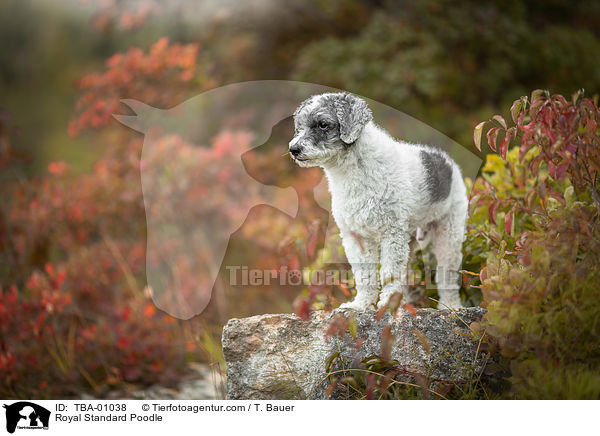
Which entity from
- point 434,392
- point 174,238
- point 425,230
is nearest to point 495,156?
point 425,230

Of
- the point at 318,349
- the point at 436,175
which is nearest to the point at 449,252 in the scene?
the point at 436,175

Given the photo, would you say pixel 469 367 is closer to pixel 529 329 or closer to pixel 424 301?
pixel 529 329

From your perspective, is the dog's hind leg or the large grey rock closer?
the large grey rock

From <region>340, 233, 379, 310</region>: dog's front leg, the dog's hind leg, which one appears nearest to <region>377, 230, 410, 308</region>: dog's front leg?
<region>340, 233, 379, 310</region>: dog's front leg

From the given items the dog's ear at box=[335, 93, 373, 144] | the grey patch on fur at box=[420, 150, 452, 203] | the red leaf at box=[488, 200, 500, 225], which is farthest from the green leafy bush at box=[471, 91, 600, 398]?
the dog's ear at box=[335, 93, 373, 144]

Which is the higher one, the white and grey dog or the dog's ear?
the dog's ear

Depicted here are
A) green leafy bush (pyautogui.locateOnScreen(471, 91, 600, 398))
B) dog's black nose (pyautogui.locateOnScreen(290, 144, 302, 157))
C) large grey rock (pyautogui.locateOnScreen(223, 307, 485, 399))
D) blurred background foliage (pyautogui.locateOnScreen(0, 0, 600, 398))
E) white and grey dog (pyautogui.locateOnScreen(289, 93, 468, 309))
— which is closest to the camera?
green leafy bush (pyautogui.locateOnScreen(471, 91, 600, 398))

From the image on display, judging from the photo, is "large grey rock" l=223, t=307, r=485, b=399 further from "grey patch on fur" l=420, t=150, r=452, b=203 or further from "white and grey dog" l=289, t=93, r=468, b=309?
"grey patch on fur" l=420, t=150, r=452, b=203

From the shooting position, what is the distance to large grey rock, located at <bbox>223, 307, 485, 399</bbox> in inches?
105

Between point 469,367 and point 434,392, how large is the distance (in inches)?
11.4

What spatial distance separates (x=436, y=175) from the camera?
2.91m

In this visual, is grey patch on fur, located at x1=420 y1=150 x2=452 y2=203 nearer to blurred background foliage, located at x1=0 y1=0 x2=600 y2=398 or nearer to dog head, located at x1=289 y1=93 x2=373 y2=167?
dog head, located at x1=289 y1=93 x2=373 y2=167

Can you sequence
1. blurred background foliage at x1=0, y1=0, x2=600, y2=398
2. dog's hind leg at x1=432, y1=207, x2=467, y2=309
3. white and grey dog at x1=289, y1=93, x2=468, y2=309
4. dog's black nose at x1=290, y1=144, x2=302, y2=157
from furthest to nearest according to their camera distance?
1. blurred background foliage at x1=0, y1=0, x2=600, y2=398
2. dog's hind leg at x1=432, y1=207, x2=467, y2=309
3. white and grey dog at x1=289, y1=93, x2=468, y2=309
4. dog's black nose at x1=290, y1=144, x2=302, y2=157
